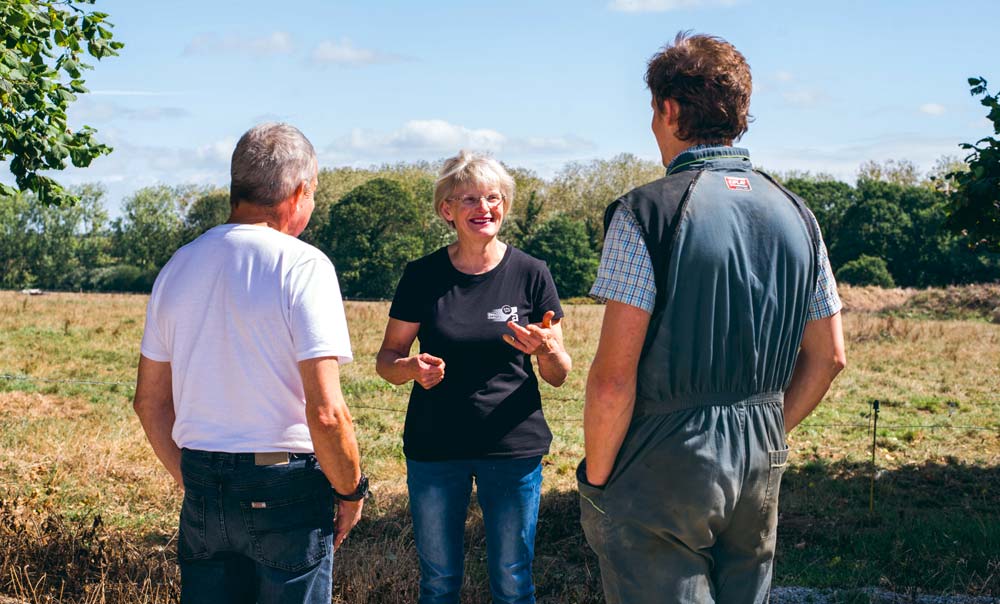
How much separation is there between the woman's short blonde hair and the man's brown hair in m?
1.18

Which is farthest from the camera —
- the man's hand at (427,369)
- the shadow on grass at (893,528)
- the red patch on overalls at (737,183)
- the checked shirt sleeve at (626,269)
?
the shadow on grass at (893,528)

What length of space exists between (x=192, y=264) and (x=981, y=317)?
31.4 metres

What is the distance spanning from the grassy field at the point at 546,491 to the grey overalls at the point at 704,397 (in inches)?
90.7

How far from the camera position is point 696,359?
7.99ft

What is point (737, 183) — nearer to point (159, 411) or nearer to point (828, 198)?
point (159, 411)

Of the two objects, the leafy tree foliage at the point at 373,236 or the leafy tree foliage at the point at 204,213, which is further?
the leafy tree foliage at the point at 204,213

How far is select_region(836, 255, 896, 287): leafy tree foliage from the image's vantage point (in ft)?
157

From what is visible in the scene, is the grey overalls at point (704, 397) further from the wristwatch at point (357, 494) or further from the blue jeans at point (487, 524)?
the blue jeans at point (487, 524)

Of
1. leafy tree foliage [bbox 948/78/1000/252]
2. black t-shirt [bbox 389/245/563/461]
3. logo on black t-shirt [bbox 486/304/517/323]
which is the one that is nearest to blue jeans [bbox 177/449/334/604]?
black t-shirt [bbox 389/245/563/461]

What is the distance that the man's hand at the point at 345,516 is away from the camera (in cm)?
279

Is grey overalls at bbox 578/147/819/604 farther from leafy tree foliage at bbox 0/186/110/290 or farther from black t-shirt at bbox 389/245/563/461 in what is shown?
leafy tree foliage at bbox 0/186/110/290

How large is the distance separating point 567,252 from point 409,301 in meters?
48.7

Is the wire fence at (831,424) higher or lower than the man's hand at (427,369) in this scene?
lower

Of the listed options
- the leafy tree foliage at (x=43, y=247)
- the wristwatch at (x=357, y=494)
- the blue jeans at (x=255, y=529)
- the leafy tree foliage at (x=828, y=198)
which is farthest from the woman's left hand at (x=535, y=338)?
the leafy tree foliage at (x=43, y=247)
